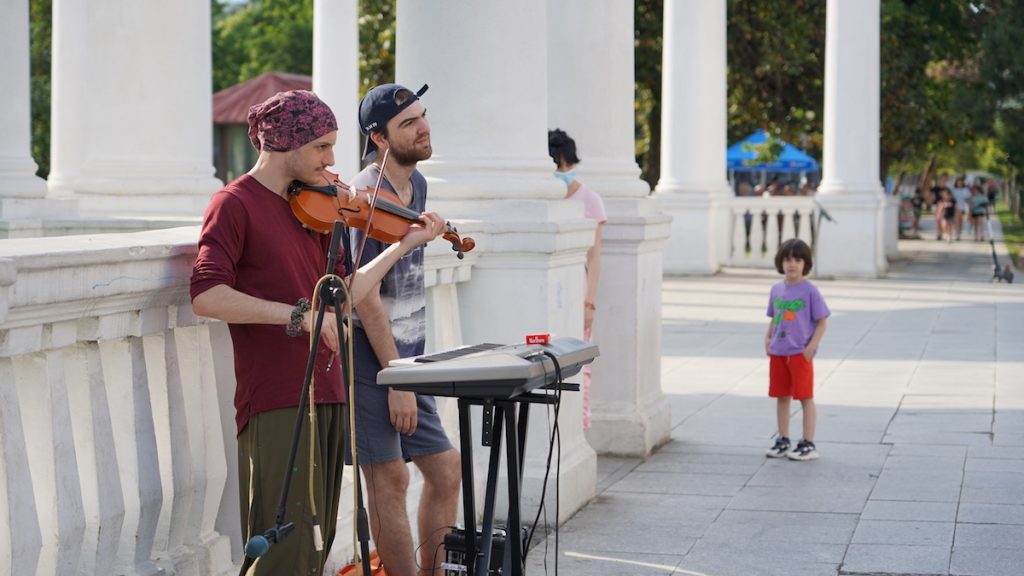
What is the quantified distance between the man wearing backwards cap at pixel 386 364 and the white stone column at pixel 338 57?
51.7ft

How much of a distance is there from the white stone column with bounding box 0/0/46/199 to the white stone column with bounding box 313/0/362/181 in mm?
9175

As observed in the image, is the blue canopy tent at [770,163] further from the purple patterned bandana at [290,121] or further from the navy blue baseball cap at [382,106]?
the purple patterned bandana at [290,121]

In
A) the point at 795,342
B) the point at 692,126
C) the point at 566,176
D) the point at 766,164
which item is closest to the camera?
the point at 566,176

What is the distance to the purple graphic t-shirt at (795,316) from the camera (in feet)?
30.7

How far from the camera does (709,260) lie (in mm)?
26016

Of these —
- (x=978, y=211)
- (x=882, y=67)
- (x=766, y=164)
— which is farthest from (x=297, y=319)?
(x=978, y=211)

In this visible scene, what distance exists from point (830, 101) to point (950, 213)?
57.2 feet

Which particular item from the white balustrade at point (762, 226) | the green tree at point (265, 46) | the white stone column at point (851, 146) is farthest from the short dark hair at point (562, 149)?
the green tree at point (265, 46)

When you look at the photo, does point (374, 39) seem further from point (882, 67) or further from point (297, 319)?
point (297, 319)

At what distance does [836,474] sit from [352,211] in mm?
5225

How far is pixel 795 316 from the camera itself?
30.7 feet

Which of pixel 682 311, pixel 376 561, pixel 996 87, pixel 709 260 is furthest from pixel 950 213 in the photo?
pixel 376 561

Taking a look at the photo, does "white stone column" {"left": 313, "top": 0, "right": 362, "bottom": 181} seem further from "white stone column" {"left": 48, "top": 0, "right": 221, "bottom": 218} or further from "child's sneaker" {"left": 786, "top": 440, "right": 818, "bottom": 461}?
"child's sneaker" {"left": 786, "top": 440, "right": 818, "bottom": 461}

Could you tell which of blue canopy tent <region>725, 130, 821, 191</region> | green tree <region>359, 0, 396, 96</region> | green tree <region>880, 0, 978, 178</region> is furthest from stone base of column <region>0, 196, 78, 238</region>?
blue canopy tent <region>725, 130, 821, 191</region>
